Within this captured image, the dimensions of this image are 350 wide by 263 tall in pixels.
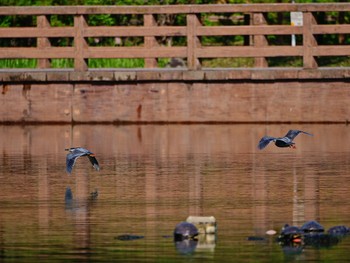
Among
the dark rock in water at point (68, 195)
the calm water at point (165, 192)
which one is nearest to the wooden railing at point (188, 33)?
the calm water at point (165, 192)

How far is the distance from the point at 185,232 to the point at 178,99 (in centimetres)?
1290

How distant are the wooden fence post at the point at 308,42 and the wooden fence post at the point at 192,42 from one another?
1801 mm

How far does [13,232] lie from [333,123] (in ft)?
41.0

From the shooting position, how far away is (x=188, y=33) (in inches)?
942

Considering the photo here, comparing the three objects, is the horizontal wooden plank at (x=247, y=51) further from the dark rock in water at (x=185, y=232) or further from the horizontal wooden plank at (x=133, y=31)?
the dark rock in water at (x=185, y=232)

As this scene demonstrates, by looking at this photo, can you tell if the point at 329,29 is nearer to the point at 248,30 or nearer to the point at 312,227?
the point at 248,30

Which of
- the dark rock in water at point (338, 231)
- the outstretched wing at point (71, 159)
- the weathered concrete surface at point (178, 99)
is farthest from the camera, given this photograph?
the weathered concrete surface at point (178, 99)

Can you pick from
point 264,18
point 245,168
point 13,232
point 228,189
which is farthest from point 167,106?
point 13,232

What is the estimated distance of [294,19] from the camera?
31.0 m

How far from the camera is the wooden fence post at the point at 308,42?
23.6 m

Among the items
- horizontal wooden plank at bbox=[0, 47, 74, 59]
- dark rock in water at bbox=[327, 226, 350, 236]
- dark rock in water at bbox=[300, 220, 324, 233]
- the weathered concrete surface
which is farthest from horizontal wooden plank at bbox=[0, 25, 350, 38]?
dark rock in water at bbox=[300, 220, 324, 233]

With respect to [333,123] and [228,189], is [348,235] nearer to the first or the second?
[228,189]

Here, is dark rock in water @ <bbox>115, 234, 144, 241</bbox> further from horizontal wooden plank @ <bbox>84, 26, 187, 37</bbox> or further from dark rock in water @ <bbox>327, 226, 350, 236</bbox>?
horizontal wooden plank @ <bbox>84, 26, 187, 37</bbox>

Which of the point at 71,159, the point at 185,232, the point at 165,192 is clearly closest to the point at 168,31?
the point at 71,159
